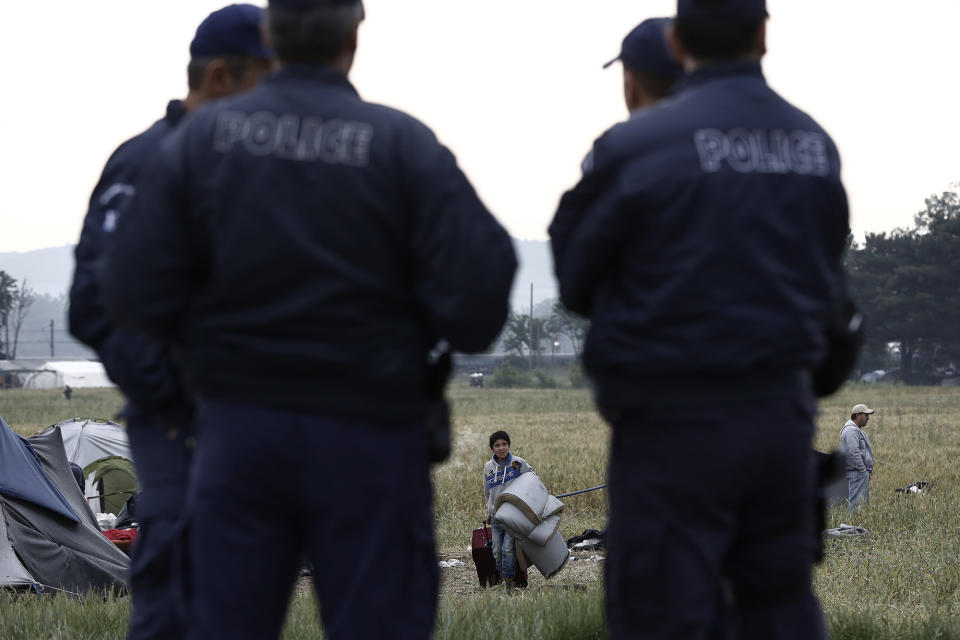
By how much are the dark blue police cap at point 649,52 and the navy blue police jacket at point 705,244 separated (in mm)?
452

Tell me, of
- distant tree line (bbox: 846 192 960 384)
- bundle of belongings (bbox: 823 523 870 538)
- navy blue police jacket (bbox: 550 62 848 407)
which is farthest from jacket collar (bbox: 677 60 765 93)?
distant tree line (bbox: 846 192 960 384)

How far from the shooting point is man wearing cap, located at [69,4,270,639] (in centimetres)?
298

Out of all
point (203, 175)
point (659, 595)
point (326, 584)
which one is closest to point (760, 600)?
point (659, 595)

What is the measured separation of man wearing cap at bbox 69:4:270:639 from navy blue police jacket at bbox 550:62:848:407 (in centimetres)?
103

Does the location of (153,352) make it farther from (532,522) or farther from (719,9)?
(532,522)

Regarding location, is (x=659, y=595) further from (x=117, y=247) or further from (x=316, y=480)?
(x=117, y=247)

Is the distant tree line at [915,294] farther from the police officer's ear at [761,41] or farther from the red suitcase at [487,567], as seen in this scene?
the police officer's ear at [761,41]

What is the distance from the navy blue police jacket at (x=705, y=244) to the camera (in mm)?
2539

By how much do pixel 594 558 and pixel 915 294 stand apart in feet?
251

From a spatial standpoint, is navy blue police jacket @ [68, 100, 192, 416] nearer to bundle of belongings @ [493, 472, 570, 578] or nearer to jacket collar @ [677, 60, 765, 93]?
jacket collar @ [677, 60, 765, 93]

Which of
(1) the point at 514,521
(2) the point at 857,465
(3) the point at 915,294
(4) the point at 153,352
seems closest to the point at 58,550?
(1) the point at 514,521

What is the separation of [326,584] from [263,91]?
105cm

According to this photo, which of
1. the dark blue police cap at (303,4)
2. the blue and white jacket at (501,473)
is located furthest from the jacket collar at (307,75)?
the blue and white jacket at (501,473)

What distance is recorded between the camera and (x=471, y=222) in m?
2.48
